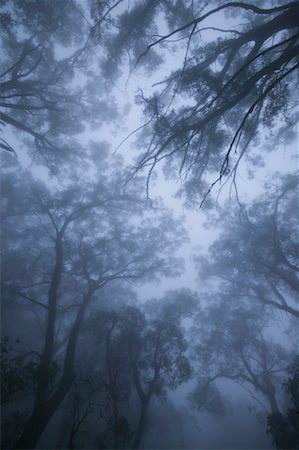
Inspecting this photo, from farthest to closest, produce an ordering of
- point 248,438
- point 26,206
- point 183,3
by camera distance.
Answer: point 248,438 < point 26,206 < point 183,3

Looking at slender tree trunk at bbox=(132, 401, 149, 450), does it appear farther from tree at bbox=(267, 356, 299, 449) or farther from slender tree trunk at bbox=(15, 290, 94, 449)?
tree at bbox=(267, 356, 299, 449)

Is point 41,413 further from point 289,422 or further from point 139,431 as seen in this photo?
point 289,422

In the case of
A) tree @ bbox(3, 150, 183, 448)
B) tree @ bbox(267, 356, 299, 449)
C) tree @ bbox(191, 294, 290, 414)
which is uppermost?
tree @ bbox(3, 150, 183, 448)

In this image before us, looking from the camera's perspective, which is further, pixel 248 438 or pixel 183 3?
pixel 248 438

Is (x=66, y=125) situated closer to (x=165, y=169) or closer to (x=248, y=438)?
(x=165, y=169)

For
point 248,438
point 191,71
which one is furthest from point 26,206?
point 248,438

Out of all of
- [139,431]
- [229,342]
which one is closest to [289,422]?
[139,431]

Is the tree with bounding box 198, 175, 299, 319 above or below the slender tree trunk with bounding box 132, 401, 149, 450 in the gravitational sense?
above

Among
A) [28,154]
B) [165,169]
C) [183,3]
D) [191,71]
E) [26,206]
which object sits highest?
[28,154]

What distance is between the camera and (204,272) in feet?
60.0

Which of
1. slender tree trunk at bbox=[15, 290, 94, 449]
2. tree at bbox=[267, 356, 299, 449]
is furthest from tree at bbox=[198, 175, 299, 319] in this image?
slender tree trunk at bbox=[15, 290, 94, 449]

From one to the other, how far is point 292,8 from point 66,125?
9.72 metres

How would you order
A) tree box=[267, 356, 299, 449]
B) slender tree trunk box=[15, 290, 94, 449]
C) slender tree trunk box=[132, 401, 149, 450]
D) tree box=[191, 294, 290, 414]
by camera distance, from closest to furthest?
1. slender tree trunk box=[15, 290, 94, 449]
2. tree box=[267, 356, 299, 449]
3. slender tree trunk box=[132, 401, 149, 450]
4. tree box=[191, 294, 290, 414]

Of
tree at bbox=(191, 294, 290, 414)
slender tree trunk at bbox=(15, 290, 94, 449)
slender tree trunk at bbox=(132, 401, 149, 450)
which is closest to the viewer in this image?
slender tree trunk at bbox=(15, 290, 94, 449)
